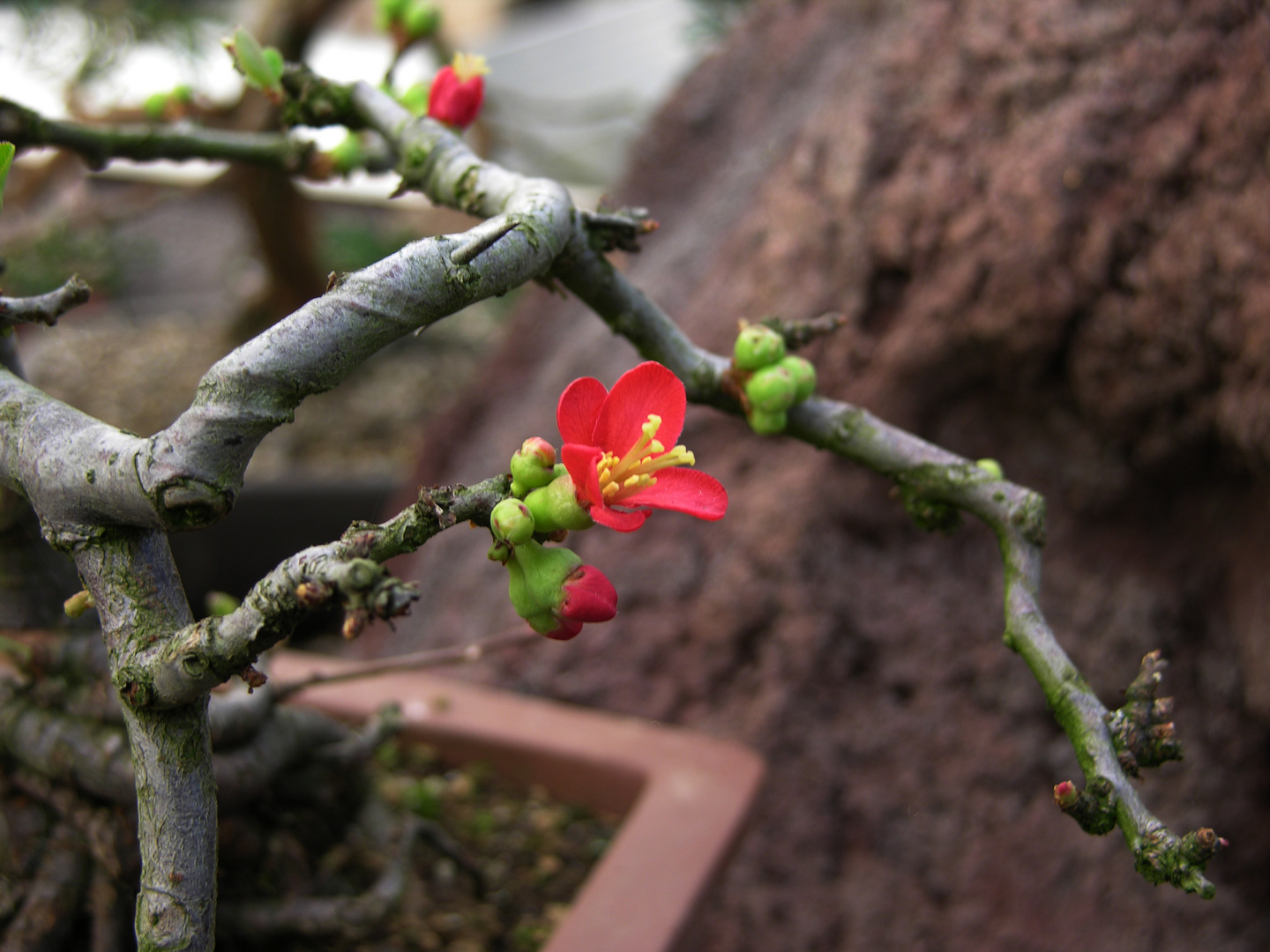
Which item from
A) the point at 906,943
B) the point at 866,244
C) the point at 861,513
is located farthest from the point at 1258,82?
the point at 906,943

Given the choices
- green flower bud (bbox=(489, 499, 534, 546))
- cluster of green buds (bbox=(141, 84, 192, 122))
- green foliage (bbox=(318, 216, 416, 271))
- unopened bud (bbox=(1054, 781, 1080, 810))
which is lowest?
green foliage (bbox=(318, 216, 416, 271))

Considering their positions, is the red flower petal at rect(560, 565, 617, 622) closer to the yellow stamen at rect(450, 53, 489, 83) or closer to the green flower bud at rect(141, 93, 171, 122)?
the yellow stamen at rect(450, 53, 489, 83)

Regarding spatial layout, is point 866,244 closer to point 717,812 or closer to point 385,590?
point 717,812

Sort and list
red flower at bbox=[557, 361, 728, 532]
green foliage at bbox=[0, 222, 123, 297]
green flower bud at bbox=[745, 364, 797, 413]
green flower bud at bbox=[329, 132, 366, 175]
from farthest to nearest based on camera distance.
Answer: green foliage at bbox=[0, 222, 123, 297]
green flower bud at bbox=[329, 132, 366, 175]
green flower bud at bbox=[745, 364, 797, 413]
red flower at bbox=[557, 361, 728, 532]

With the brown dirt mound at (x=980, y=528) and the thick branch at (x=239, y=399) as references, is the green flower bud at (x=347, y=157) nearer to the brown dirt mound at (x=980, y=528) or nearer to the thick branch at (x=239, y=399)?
the thick branch at (x=239, y=399)

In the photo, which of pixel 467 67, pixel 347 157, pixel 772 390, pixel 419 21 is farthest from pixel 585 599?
pixel 419 21

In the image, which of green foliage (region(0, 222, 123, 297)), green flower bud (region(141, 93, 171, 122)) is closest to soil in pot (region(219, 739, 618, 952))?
green flower bud (region(141, 93, 171, 122))
